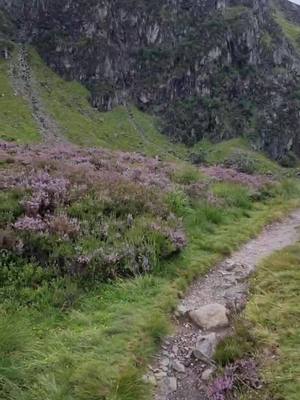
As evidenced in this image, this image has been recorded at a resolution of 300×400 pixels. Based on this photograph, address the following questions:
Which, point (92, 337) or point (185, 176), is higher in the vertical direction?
point (185, 176)

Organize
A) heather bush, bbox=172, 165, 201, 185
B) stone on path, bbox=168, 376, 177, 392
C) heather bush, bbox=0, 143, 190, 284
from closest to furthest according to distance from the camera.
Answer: stone on path, bbox=168, 376, 177, 392 < heather bush, bbox=0, 143, 190, 284 < heather bush, bbox=172, 165, 201, 185

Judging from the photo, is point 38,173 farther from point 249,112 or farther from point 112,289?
point 249,112

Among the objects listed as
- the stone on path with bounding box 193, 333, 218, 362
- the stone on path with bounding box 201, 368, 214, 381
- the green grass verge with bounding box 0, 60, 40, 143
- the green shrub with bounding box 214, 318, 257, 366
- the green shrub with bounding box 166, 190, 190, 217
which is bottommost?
the green grass verge with bounding box 0, 60, 40, 143

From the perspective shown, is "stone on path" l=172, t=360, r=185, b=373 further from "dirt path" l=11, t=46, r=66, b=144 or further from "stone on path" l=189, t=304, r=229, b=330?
"dirt path" l=11, t=46, r=66, b=144

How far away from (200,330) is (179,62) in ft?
588

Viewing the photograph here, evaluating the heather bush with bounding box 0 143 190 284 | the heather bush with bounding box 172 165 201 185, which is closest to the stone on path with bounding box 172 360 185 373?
the heather bush with bounding box 0 143 190 284

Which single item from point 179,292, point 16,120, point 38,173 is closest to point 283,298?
point 179,292

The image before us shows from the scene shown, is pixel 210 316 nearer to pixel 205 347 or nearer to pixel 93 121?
pixel 205 347

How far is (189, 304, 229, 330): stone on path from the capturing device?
805 centimetres

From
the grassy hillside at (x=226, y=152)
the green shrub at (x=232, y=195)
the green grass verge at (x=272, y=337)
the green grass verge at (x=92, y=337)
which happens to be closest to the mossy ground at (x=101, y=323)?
the green grass verge at (x=92, y=337)

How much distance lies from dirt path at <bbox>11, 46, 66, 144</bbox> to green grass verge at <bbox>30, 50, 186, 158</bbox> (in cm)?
218

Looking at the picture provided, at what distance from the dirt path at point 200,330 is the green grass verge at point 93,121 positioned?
111m

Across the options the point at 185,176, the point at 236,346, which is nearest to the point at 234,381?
the point at 236,346

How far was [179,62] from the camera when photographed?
178 m
